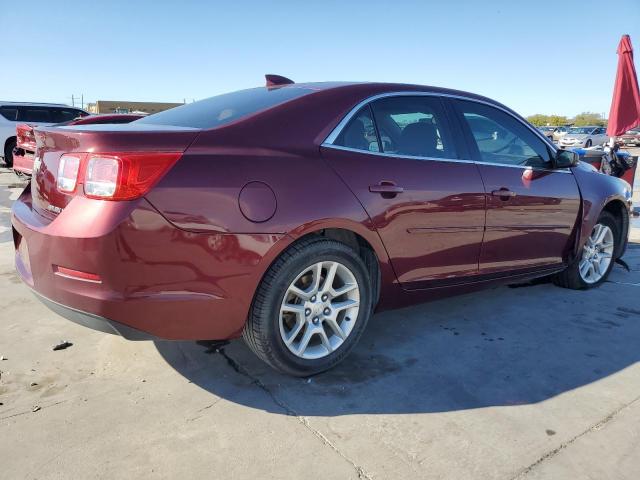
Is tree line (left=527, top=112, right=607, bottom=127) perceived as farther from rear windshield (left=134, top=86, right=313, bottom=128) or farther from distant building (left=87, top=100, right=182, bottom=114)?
rear windshield (left=134, top=86, right=313, bottom=128)

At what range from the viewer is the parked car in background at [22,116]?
42.0 ft

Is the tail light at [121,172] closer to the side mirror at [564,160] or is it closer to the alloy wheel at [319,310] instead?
the alloy wheel at [319,310]

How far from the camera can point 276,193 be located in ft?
7.97

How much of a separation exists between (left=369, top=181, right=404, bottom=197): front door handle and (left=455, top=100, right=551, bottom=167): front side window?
883mm

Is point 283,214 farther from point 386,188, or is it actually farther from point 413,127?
point 413,127

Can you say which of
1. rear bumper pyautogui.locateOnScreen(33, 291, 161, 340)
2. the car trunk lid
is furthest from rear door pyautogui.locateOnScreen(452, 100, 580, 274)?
rear bumper pyautogui.locateOnScreen(33, 291, 161, 340)

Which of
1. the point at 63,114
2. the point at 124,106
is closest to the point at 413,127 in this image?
the point at 63,114

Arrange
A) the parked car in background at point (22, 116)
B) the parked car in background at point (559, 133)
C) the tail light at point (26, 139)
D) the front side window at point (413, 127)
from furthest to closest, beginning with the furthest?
the parked car in background at point (559, 133)
the parked car in background at point (22, 116)
the tail light at point (26, 139)
the front side window at point (413, 127)

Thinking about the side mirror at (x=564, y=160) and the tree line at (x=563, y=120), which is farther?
the tree line at (x=563, y=120)

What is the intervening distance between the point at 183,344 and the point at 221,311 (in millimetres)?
902

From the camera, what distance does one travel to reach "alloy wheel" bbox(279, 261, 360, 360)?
8.81 ft

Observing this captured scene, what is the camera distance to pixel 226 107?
2932 mm

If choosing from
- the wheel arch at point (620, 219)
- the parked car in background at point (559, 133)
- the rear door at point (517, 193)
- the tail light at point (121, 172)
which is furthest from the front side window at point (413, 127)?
the parked car in background at point (559, 133)

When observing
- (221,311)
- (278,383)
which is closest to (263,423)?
(278,383)
